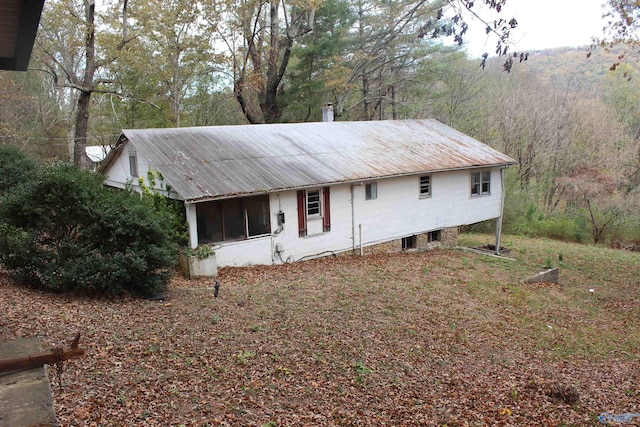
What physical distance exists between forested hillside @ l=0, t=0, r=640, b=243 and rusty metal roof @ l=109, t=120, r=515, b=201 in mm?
8371

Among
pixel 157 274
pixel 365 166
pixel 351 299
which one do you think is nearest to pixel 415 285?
Answer: pixel 351 299

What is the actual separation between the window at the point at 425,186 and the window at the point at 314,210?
5.03 metres

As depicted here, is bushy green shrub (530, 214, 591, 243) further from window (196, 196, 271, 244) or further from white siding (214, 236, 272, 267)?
window (196, 196, 271, 244)

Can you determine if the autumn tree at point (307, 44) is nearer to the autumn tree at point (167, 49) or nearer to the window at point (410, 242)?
the autumn tree at point (167, 49)

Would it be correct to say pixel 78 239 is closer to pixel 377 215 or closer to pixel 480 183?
pixel 377 215

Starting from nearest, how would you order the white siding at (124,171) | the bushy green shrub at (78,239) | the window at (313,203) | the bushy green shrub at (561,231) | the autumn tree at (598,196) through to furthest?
the bushy green shrub at (78,239) → the white siding at (124,171) → the window at (313,203) → the autumn tree at (598,196) → the bushy green shrub at (561,231)

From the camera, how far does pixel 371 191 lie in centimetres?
1859

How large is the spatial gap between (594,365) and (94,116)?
110 feet

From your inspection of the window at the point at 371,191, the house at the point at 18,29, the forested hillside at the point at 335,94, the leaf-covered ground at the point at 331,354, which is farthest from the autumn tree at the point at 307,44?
the house at the point at 18,29

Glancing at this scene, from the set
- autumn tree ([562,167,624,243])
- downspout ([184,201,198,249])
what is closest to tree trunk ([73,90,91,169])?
downspout ([184,201,198,249])

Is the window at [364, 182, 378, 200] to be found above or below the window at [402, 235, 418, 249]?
above

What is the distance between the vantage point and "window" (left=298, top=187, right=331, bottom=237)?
16.6 meters

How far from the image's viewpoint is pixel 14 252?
9891 mm

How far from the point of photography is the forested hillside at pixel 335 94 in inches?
1104
